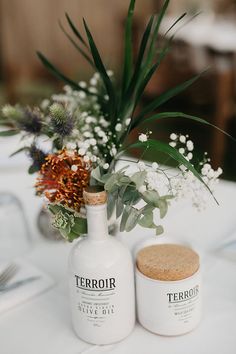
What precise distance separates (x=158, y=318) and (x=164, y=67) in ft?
9.75

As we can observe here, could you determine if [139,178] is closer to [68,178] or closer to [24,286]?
[68,178]

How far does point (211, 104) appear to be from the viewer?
350 cm

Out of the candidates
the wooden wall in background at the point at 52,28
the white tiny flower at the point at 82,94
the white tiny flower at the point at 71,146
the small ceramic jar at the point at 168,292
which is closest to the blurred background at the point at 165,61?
the wooden wall in background at the point at 52,28

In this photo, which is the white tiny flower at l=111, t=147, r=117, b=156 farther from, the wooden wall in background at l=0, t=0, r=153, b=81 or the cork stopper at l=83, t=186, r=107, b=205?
the wooden wall in background at l=0, t=0, r=153, b=81

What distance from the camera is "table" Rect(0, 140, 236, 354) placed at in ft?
2.70

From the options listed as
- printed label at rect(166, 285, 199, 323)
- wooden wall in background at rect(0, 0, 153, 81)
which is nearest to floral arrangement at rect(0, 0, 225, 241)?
printed label at rect(166, 285, 199, 323)

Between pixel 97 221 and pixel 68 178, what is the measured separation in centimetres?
9

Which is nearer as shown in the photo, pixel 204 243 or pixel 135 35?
pixel 204 243

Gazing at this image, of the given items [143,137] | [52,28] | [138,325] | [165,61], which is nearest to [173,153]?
[143,137]

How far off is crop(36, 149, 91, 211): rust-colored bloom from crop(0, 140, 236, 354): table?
154mm

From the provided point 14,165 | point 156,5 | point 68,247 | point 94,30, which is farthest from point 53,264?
point 156,5

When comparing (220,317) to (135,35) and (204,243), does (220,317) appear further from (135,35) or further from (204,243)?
(135,35)

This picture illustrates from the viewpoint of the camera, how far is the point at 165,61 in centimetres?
361

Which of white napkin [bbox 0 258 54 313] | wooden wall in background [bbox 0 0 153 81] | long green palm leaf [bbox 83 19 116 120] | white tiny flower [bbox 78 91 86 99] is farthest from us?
wooden wall in background [bbox 0 0 153 81]
